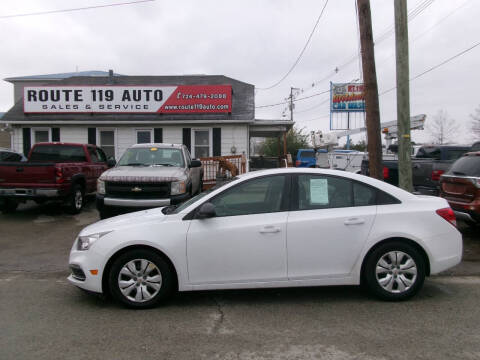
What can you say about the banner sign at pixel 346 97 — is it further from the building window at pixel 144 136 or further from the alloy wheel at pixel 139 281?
the alloy wheel at pixel 139 281

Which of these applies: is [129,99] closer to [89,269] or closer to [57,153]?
[57,153]

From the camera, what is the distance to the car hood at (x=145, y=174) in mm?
8215

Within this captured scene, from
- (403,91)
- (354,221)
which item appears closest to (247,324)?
(354,221)

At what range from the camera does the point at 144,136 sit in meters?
15.9

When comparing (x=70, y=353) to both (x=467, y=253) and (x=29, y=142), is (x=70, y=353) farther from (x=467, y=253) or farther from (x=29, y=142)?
(x=29, y=142)

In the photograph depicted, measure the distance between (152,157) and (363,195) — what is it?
A: 6296mm

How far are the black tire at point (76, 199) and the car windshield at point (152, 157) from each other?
73.8 inches

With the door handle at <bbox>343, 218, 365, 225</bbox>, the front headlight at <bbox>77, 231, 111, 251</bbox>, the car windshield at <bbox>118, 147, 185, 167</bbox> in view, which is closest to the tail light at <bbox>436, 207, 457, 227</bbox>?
the door handle at <bbox>343, 218, 365, 225</bbox>

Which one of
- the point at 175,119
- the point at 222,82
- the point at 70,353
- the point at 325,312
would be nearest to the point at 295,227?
the point at 325,312

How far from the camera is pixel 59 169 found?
32.3 feet

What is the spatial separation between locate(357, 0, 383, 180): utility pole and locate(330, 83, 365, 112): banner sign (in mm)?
30634

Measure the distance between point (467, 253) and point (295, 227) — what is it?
4.26m

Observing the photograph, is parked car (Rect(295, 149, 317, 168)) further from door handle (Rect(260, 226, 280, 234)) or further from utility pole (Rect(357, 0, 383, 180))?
door handle (Rect(260, 226, 280, 234))

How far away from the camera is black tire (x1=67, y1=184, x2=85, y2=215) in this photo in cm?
1052
